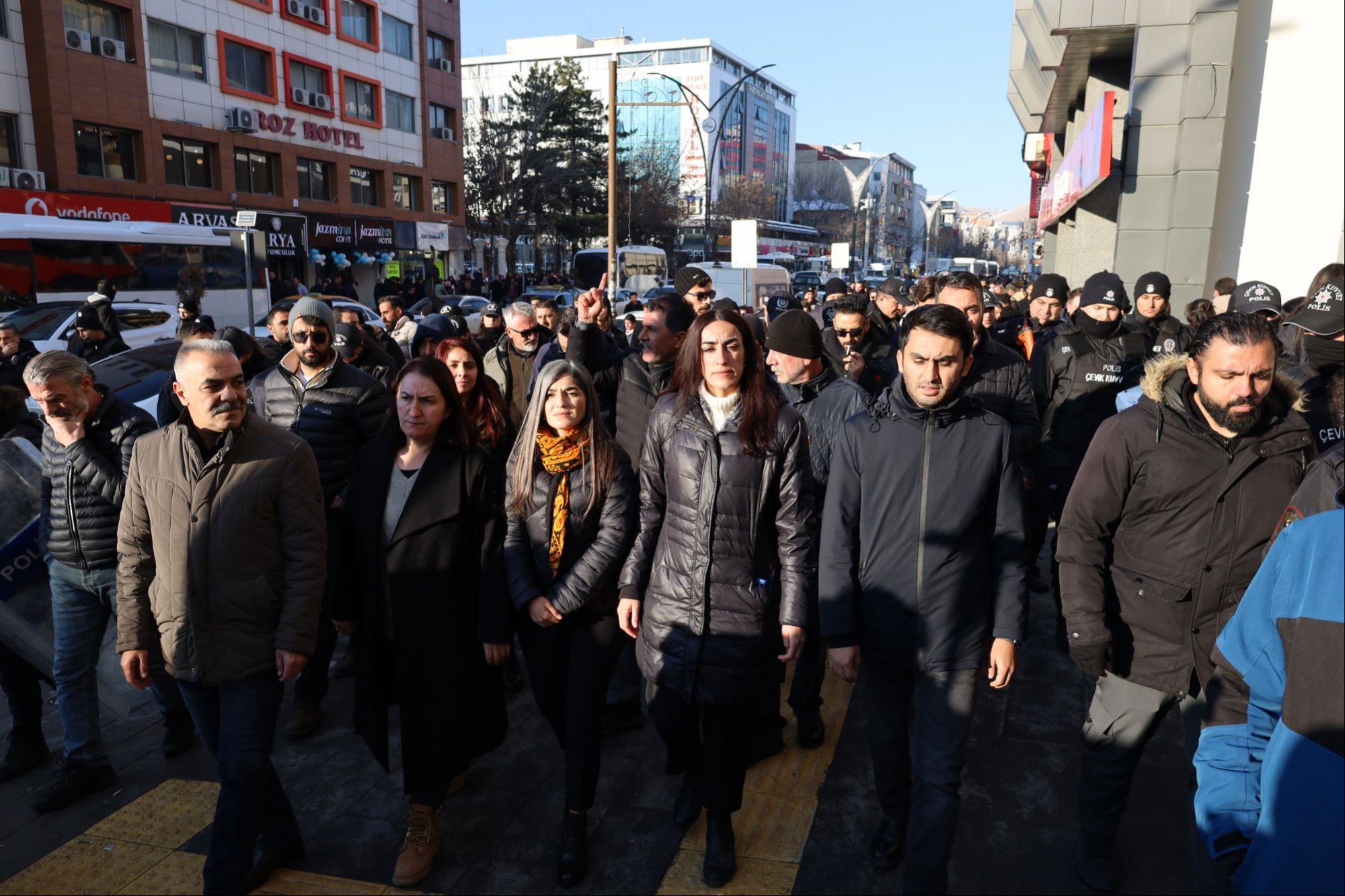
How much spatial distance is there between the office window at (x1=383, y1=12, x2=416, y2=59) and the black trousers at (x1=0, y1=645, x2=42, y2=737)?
42859 millimetres

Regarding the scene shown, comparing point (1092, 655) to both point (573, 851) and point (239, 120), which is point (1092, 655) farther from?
point (239, 120)

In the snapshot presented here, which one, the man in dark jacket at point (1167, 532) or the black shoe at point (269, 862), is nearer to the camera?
the man in dark jacket at point (1167, 532)

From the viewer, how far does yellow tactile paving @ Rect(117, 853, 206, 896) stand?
11.7 ft

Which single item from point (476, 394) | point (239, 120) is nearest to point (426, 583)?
point (476, 394)

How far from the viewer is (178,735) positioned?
4645 millimetres

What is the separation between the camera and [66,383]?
4004 mm

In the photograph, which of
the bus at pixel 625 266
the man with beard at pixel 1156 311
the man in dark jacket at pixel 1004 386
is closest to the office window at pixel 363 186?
the bus at pixel 625 266

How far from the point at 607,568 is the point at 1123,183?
1331 centimetres

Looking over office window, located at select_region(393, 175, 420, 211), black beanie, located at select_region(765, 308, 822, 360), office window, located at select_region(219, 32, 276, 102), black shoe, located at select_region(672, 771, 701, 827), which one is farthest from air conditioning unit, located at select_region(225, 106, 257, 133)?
black shoe, located at select_region(672, 771, 701, 827)

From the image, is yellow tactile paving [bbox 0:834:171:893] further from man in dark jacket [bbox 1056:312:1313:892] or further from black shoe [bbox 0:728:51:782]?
man in dark jacket [bbox 1056:312:1313:892]

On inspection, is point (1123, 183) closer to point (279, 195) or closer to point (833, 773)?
point (833, 773)

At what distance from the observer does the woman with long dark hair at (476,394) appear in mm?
4723

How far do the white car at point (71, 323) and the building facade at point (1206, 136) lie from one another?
1397 centimetres

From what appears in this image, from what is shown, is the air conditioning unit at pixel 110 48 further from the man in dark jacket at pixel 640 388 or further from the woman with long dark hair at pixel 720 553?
the woman with long dark hair at pixel 720 553
